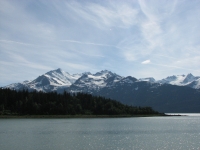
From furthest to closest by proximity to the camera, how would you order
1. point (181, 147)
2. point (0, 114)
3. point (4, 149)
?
point (0, 114)
point (181, 147)
point (4, 149)

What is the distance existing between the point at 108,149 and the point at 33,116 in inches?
5878

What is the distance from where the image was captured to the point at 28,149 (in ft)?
193

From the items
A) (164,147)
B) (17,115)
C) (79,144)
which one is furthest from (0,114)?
(164,147)

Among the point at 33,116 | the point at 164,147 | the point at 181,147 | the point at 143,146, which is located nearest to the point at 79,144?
the point at 143,146

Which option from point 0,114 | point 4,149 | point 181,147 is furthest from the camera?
point 0,114

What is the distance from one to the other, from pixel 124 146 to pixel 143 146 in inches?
188

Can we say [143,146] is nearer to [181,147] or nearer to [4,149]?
[181,147]

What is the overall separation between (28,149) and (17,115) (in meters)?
149

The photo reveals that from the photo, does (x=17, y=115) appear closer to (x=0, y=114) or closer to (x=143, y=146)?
(x=0, y=114)

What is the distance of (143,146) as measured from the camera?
213ft

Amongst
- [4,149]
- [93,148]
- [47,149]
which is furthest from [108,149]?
[4,149]

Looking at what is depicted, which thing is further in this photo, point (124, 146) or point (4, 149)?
point (124, 146)

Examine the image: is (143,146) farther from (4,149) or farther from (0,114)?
(0,114)

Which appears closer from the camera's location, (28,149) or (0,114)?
Result: (28,149)
